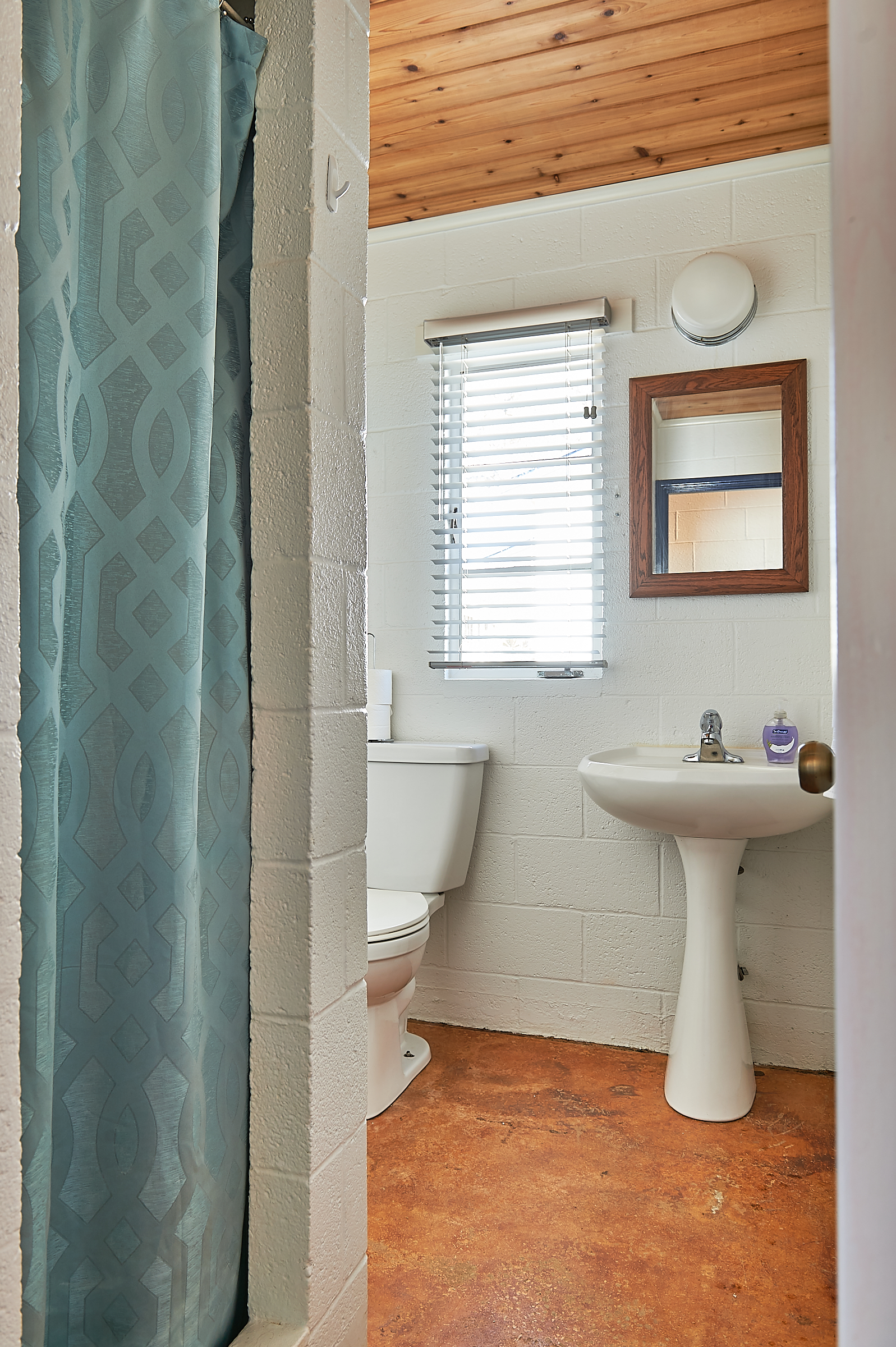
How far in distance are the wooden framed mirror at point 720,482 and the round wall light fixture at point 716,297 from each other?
10cm

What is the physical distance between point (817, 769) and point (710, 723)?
1505 mm

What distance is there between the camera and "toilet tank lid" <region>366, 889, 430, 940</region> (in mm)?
1813

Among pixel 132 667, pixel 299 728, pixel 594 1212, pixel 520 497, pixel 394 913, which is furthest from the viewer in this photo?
pixel 520 497

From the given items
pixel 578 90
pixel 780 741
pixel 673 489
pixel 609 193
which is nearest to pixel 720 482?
pixel 673 489

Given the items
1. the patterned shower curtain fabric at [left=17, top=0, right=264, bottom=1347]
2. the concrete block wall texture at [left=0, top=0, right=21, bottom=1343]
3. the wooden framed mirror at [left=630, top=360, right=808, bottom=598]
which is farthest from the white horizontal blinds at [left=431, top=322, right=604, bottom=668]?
the concrete block wall texture at [left=0, top=0, right=21, bottom=1343]

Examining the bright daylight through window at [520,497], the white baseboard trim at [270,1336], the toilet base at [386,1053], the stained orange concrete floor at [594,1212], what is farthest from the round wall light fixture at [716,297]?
the white baseboard trim at [270,1336]

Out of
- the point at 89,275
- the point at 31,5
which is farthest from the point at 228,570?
the point at 31,5

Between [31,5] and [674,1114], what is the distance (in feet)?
7.08

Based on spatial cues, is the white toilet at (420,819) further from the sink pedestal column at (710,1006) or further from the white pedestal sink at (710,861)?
the sink pedestal column at (710,1006)

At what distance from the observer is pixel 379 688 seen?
8.24ft

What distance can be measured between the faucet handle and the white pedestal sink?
0.08 m

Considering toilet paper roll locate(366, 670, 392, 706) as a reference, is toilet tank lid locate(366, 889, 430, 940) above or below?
below

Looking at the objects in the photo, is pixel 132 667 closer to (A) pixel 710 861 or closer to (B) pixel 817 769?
(B) pixel 817 769

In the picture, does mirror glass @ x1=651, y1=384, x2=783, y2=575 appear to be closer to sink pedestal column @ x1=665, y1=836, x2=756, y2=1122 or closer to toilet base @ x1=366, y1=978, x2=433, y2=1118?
sink pedestal column @ x1=665, y1=836, x2=756, y2=1122
